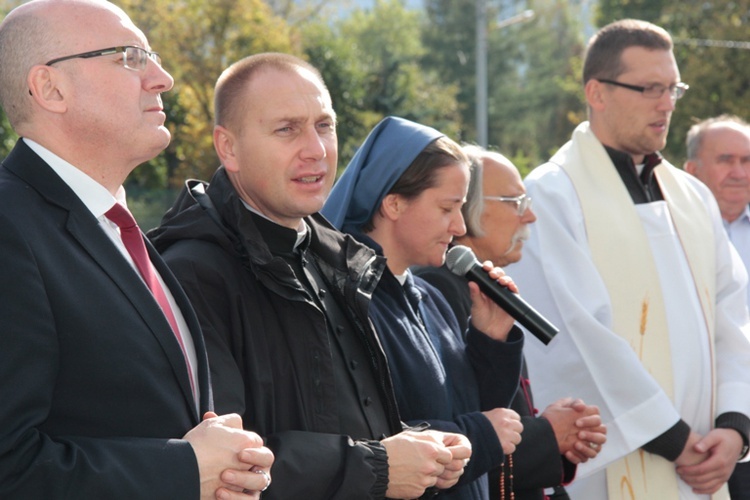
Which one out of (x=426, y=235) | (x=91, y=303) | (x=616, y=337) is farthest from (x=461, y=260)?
(x=91, y=303)

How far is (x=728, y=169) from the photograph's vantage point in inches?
265

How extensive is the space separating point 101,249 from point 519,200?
2451mm

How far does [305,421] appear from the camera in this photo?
300 cm

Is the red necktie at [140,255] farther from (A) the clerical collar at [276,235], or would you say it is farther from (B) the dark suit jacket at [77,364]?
(A) the clerical collar at [276,235]

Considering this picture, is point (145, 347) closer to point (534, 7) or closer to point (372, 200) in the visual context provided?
point (372, 200)

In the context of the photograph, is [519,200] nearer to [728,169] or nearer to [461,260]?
[461,260]

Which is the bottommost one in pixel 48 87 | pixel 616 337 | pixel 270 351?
pixel 616 337

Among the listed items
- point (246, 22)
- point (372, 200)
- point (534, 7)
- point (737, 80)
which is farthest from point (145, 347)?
point (534, 7)

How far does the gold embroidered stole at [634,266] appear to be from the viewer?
494cm

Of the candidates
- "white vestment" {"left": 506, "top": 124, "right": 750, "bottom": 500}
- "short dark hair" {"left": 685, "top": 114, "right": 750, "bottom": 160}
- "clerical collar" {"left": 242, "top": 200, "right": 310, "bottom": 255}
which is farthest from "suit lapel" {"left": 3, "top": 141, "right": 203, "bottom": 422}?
"short dark hair" {"left": 685, "top": 114, "right": 750, "bottom": 160}

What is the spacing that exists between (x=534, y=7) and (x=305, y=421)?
64263mm

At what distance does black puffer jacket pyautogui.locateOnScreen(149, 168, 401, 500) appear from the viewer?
286 centimetres

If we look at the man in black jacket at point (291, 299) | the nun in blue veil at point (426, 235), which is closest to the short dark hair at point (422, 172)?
the nun in blue veil at point (426, 235)

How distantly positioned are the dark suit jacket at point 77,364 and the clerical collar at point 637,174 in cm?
338
